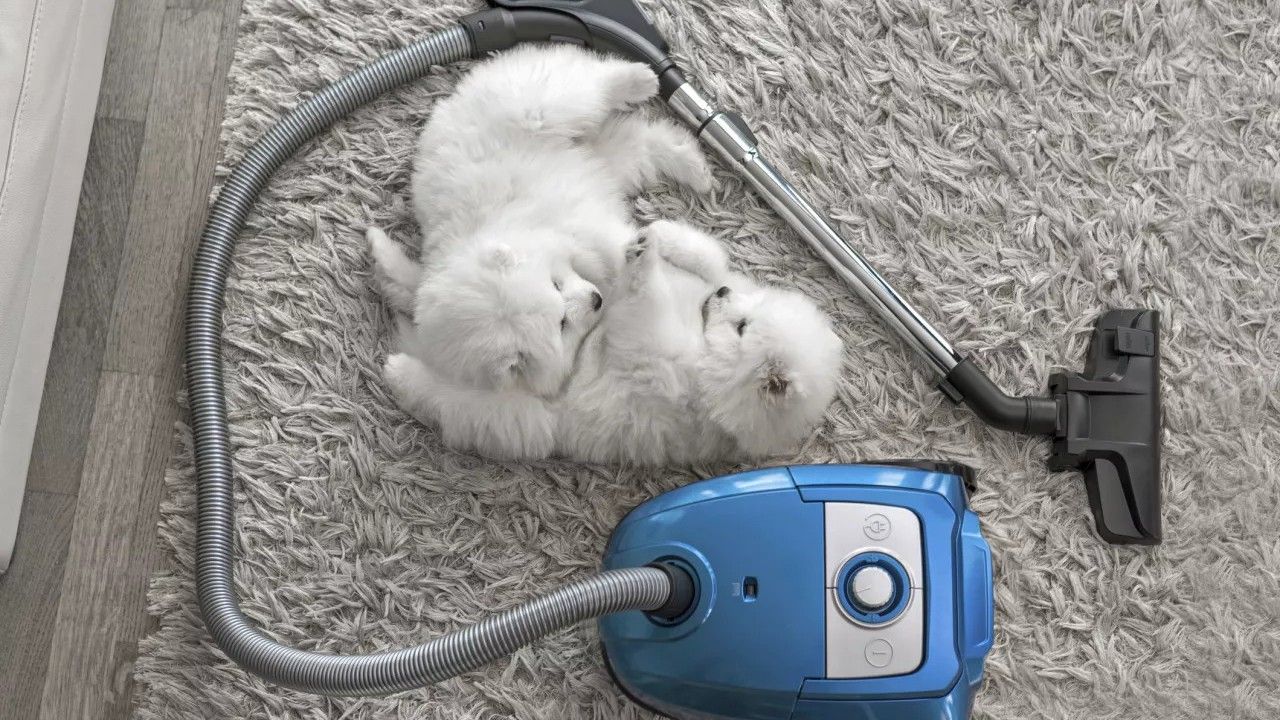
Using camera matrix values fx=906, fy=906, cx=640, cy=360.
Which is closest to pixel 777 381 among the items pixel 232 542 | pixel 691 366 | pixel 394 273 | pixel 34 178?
pixel 691 366

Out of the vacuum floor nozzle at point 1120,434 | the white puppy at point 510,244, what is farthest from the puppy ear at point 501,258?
the vacuum floor nozzle at point 1120,434

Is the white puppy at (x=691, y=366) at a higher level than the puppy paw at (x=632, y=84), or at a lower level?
lower

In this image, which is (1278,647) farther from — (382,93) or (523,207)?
(382,93)

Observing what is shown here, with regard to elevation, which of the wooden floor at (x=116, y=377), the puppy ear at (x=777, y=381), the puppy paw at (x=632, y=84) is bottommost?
the wooden floor at (x=116, y=377)

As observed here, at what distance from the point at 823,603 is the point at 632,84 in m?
0.85

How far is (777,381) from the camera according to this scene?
1276 mm

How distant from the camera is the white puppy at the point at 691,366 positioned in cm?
131

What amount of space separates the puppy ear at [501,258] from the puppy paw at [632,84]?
1.17ft

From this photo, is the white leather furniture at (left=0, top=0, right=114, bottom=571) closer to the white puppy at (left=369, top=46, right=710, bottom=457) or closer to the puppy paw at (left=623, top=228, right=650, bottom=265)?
the white puppy at (left=369, top=46, right=710, bottom=457)

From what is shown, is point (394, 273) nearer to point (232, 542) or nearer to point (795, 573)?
point (232, 542)

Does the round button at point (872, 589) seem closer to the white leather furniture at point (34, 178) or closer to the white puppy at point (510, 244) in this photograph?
the white puppy at point (510, 244)

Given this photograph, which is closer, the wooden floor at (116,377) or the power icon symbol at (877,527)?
the power icon symbol at (877,527)

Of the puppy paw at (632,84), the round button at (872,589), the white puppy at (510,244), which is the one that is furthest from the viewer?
the puppy paw at (632,84)

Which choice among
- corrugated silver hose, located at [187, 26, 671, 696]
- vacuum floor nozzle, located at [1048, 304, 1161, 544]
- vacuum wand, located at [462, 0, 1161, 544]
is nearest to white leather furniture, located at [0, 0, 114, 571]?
corrugated silver hose, located at [187, 26, 671, 696]
